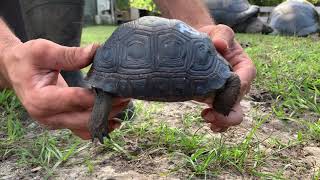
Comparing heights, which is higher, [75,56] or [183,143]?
[75,56]

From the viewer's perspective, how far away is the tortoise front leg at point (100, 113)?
4.29 ft

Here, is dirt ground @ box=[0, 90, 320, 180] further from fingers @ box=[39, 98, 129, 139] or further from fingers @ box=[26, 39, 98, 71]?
fingers @ box=[26, 39, 98, 71]

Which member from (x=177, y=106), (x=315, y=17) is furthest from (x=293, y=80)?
(x=315, y=17)

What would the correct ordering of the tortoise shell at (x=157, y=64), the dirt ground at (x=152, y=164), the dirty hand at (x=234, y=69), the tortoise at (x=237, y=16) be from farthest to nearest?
the tortoise at (x=237, y=16), the dirt ground at (x=152, y=164), the dirty hand at (x=234, y=69), the tortoise shell at (x=157, y=64)

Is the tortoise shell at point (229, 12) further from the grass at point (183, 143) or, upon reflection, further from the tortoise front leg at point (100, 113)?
the tortoise front leg at point (100, 113)

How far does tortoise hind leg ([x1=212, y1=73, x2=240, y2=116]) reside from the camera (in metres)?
1.36

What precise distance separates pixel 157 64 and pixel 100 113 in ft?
0.68

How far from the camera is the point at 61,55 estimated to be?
4.41 feet

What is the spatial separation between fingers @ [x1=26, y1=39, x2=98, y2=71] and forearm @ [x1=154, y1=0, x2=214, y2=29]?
24.0 inches

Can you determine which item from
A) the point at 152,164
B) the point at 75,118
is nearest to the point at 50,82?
the point at 75,118

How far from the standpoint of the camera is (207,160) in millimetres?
1584

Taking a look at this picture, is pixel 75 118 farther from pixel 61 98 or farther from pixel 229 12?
pixel 229 12

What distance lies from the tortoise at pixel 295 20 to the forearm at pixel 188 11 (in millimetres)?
4645

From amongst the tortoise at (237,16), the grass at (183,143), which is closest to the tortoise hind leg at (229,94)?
the grass at (183,143)
